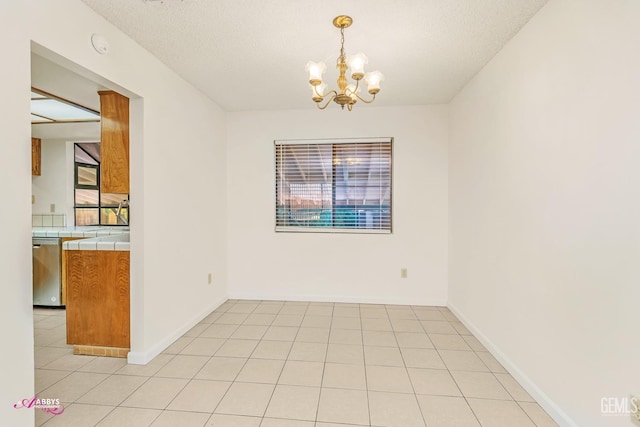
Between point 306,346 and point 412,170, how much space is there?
2384mm

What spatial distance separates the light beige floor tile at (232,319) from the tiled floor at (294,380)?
0.05m

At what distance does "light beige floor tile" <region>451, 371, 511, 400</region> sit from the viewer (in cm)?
196

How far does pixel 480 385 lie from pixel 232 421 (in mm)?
1657

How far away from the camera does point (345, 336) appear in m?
2.84

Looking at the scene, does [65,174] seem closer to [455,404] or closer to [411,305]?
[411,305]

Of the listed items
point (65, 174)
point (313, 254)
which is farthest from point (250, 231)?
point (65, 174)

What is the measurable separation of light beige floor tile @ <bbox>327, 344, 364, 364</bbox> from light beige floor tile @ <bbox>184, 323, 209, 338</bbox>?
131 centimetres

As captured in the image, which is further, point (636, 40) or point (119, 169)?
point (119, 169)

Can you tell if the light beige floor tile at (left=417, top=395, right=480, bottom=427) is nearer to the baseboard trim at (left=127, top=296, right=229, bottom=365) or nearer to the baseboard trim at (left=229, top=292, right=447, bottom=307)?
the baseboard trim at (left=229, top=292, right=447, bottom=307)

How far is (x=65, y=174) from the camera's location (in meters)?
4.15

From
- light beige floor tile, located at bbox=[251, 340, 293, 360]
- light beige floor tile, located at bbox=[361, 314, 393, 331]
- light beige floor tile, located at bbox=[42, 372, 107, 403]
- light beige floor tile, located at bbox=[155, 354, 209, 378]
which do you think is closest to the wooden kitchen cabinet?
light beige floor tile, located at bbox=[42, 372, 107, 403]

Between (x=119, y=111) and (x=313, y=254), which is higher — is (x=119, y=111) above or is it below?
above

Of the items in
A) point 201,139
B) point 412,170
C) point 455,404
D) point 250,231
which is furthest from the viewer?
point 250,231

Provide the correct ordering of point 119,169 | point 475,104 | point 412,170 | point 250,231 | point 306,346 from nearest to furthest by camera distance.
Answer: point 119,169 → point 306,346 → point 475,104 → point 412,170 → point 250,231
